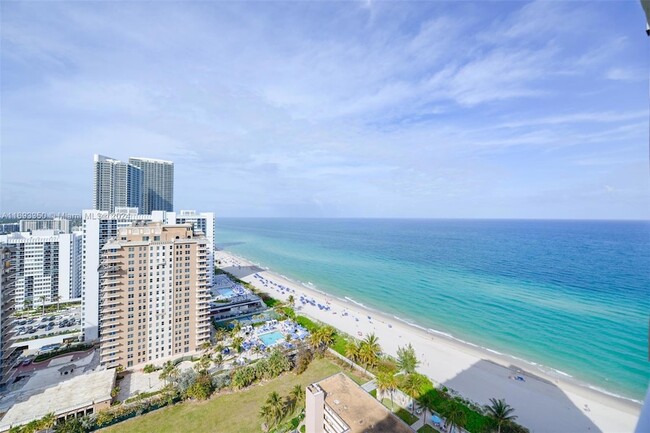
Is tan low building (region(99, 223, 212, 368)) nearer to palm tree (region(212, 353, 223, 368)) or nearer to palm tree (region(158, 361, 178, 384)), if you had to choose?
palm tree (region(212, 353, 223, 368))

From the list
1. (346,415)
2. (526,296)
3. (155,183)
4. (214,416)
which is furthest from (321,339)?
(155,183)

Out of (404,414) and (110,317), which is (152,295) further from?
(404,414)

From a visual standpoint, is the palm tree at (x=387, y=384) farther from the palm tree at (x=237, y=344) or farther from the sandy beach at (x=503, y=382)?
the palm tree at (x=237, y=344)

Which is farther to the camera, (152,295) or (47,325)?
(47,325)

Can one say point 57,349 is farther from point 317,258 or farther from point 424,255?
point 424,255

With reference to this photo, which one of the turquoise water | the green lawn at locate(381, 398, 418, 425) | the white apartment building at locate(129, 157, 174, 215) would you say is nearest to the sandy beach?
the turquoise water

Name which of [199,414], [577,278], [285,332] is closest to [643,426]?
[199,414]
